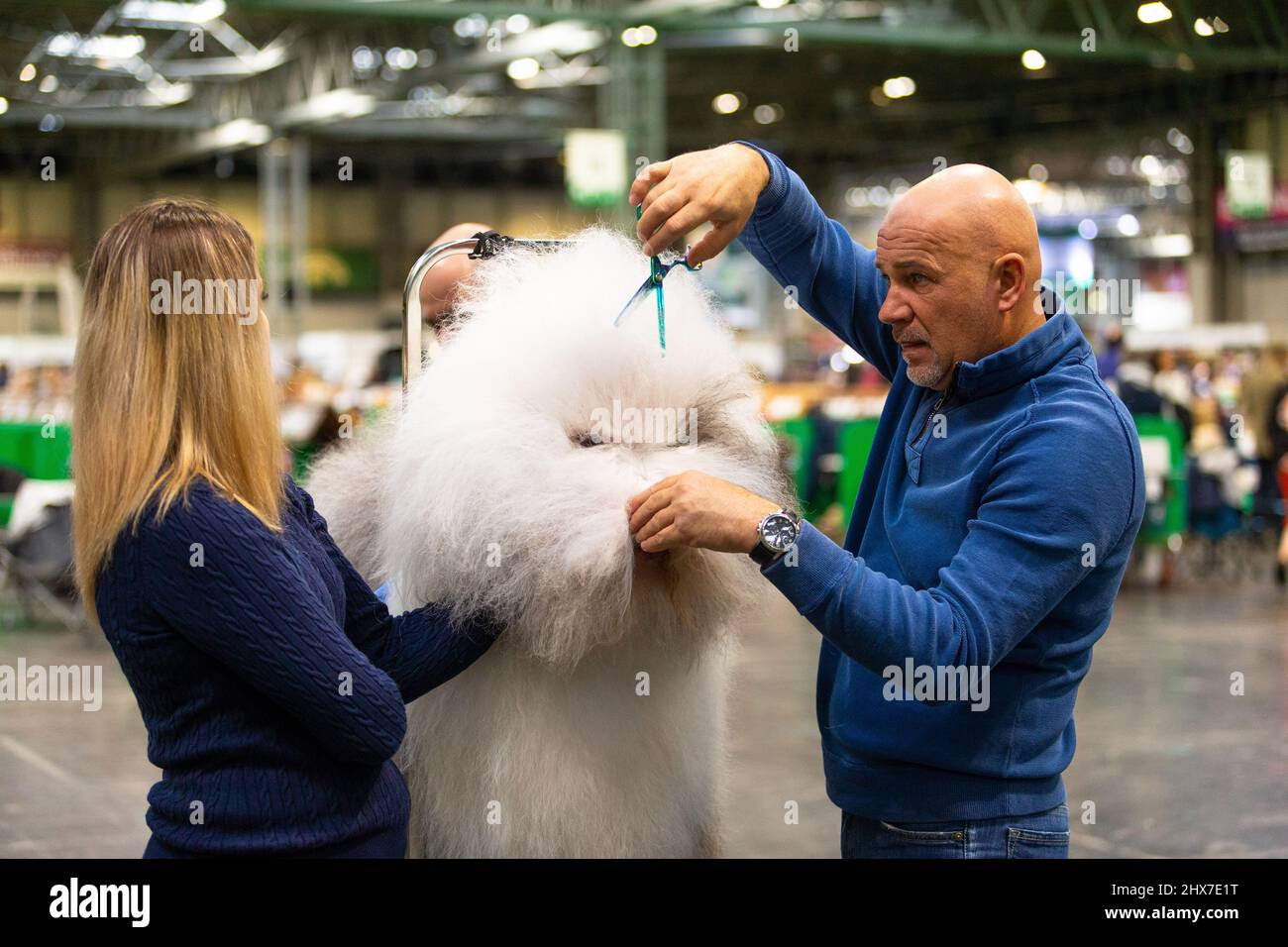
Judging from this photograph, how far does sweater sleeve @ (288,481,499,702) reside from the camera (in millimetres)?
1710

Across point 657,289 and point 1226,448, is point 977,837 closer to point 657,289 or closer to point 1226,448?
point 657,289

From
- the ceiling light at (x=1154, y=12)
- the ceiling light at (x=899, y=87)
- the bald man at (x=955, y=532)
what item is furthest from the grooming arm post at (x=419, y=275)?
the ceiling light at (x=899, y=87)

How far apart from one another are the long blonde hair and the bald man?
17.6 inches

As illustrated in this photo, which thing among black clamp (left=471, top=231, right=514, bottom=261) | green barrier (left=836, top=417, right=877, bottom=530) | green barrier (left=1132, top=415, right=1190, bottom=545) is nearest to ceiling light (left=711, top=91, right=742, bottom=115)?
green barrier (left=836, top=417, right=877, bottom=530)

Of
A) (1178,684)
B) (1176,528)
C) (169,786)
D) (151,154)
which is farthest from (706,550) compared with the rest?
(151,154)

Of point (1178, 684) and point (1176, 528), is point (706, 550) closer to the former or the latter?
point (1178, 684)

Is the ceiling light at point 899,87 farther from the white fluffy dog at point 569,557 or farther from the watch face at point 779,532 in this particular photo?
the watch face at point 779,532

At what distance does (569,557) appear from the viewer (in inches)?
62.0

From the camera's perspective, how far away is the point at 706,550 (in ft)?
5.48

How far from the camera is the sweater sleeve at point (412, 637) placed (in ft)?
5.61

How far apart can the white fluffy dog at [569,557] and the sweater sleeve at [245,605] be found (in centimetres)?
20

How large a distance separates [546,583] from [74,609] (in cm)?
826

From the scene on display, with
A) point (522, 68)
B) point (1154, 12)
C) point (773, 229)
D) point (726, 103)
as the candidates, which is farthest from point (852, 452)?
point (726, 103)

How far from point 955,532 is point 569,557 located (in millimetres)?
479
